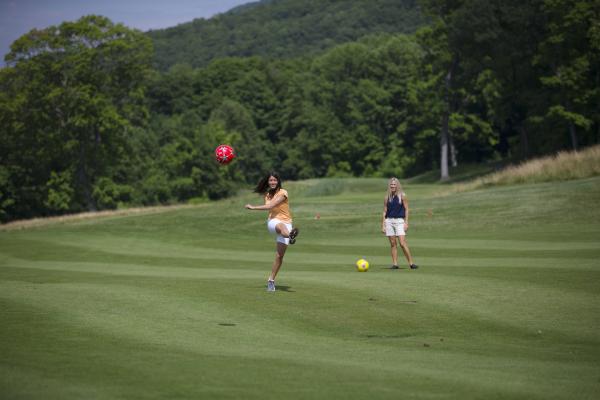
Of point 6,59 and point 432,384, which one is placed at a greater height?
point 6,59

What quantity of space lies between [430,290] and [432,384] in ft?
25.2

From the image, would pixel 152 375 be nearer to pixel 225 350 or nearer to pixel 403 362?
pixel 225 350

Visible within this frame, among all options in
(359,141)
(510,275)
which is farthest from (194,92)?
(510,275)

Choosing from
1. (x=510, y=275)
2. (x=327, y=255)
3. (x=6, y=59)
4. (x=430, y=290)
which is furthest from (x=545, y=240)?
(x=6, y=59)

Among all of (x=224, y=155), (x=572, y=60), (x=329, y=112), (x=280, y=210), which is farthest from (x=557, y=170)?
(x=329, y=112)

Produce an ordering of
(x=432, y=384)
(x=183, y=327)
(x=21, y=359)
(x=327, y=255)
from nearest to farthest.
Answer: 1. (x=432, y=384)
2. (x=21, y=359)
3. (x=183, y=327)
4. (x=327, y=255)

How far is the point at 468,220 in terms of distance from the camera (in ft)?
121

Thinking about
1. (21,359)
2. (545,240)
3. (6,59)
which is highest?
(6,59)

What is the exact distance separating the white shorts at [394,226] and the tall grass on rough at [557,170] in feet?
85.5

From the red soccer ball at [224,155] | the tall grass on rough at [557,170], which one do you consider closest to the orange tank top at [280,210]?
the red soccer ball at [224,155]

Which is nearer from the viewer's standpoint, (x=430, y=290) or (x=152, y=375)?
(x=152, y=375)

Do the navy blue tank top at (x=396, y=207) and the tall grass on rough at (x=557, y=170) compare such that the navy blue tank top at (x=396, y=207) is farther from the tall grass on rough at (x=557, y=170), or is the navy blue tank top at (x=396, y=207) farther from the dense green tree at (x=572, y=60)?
the dense green tree at (x=572, y=60)

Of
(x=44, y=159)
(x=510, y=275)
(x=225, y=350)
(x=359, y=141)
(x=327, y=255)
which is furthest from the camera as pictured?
(x=359, y=141)

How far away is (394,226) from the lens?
72.2 feet
